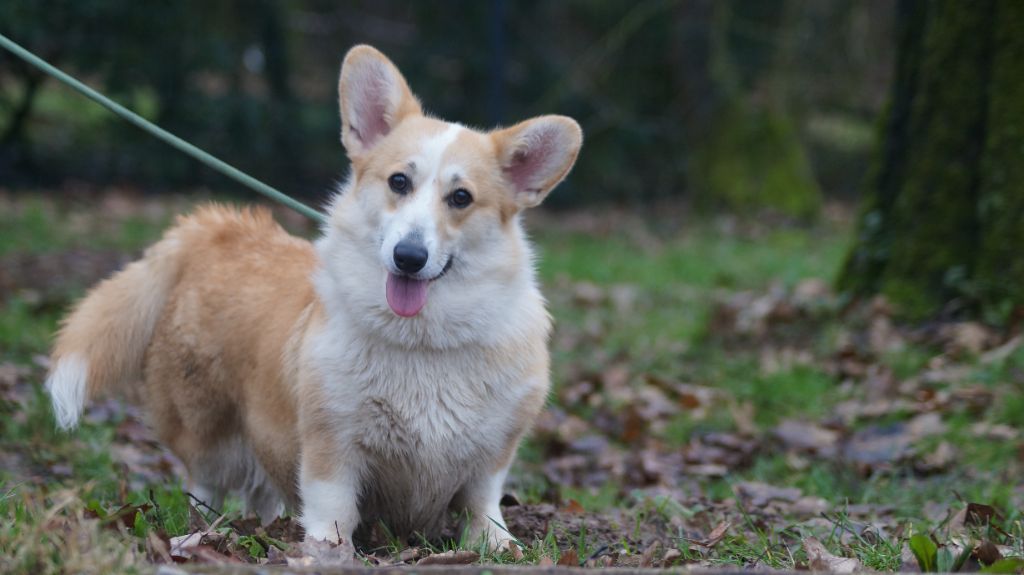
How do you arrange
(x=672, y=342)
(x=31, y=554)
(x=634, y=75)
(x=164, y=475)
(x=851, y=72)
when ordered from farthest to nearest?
1. (x=851, y=72)
2. (x=634, y=75)
3. (x=672, y=342)
4. (x=164, y=475)
5. (x=31, y=554)

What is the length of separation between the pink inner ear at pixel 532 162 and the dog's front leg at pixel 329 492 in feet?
3.71

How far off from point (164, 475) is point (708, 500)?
7.33 feet

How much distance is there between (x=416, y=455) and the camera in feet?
10.6

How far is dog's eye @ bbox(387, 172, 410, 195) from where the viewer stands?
3.44 metres

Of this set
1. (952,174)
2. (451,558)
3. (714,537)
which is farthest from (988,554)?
(952,174)

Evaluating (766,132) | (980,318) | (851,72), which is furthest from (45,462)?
(851,72)

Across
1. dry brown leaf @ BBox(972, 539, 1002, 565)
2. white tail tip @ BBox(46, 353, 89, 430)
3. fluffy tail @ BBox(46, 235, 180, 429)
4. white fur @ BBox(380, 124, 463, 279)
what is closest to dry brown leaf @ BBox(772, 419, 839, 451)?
dry brown leaf @ BBox(972, 539, 1002, 565)

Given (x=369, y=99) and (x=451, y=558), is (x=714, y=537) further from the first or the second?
(x=369, y=99)

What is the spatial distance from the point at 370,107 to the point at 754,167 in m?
10.3

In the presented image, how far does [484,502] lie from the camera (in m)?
3.42

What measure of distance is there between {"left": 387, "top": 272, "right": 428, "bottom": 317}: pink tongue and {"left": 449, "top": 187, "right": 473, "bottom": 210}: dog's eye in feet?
0.98

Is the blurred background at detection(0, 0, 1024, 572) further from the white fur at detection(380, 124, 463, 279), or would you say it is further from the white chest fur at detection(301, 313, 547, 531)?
the white fur at detection(380, 124, 463, 279)

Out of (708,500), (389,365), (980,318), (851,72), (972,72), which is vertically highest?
(851,72)

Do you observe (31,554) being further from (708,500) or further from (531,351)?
(708,500)
